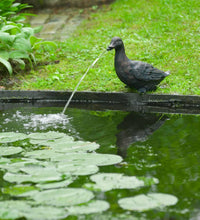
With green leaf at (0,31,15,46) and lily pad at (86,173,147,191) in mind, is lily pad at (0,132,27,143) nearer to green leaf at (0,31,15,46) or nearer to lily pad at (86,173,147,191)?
lily pad at (86,173,147,191)

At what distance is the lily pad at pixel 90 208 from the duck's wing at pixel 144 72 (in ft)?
8.94

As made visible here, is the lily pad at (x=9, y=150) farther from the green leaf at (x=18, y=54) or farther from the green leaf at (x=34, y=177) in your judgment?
the green leaf at (x=18, y=54)

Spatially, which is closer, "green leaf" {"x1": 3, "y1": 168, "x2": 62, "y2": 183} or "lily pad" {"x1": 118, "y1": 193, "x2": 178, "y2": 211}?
"lily pad" {"x1": 118, "y1": 193, "x2": 178, "y2": 211}

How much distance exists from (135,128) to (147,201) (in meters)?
1.88

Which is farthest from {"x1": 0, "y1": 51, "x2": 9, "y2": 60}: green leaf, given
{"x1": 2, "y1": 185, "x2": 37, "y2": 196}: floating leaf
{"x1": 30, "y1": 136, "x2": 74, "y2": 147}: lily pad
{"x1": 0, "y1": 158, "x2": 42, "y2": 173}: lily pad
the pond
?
A: {"x1": 2, "y1": 185, "x2": 37, "y2": 196}: floating leaf

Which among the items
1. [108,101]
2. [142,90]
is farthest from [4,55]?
[142,90]

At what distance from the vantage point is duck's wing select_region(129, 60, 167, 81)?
5496mm

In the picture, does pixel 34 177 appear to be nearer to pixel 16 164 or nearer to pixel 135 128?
pixel 16 164

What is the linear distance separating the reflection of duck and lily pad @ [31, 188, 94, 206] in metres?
0.97

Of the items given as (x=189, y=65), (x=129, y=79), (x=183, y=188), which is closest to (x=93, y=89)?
(x=129, y=79)

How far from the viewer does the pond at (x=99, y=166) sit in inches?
116

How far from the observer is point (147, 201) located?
3.01 m

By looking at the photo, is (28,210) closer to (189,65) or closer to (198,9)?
(189,65)

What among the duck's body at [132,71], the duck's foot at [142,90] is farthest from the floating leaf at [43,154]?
the duck's foot at [142,90]
